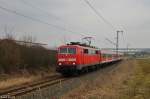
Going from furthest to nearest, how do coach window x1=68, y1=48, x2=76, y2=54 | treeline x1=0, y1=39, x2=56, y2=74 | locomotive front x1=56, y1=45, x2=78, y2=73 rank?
1. coach window x1=68, y1=48, x2=76, y2=54
2. locomotive front x1=56, y1=45, x2=78, y2=73
3. treeline x1=0, y1=39, x2=56, y2=74

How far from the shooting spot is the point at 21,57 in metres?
30.8

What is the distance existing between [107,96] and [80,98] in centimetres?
170

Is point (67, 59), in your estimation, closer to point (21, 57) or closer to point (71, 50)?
point (71, 50)

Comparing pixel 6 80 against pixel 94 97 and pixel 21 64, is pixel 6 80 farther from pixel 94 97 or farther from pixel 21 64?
pixel 94 97

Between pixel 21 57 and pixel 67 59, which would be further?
pixel 67 59

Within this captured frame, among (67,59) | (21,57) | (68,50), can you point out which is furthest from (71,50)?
(21,57)

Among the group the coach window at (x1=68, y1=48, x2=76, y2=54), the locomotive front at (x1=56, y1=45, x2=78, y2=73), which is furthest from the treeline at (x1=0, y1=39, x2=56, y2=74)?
the coach window at (x1=68, y1=48, x2=76, y2=54)

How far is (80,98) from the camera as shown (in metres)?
15.2

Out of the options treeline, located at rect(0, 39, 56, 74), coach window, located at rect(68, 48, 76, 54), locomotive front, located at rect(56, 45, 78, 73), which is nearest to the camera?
treeline, located at rect(0, 39, 56, 74)

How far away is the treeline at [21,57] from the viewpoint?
2792cm

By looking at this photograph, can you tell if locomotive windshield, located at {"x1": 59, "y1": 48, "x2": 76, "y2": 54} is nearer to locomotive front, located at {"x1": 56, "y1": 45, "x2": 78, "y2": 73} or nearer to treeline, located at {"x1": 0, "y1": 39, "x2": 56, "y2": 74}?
locomotive front, located at {"x1": 56, "y1": 45, "x2": 78, "y2": 73}

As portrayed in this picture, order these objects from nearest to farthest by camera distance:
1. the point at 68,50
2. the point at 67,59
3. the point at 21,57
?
the point at 21,57 → the point at 67,59 → the point at 68,50

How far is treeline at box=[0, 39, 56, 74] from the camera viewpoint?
91.6ft

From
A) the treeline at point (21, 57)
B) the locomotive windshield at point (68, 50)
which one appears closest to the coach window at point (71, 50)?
the locomotive windshield at point (68, 50)
